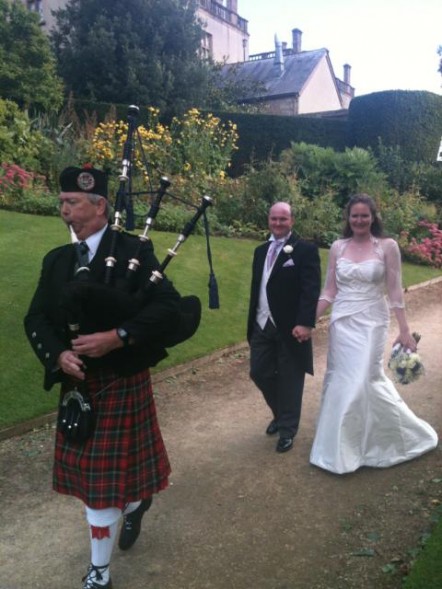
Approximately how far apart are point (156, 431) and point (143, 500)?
45 centimetres

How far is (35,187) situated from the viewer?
1259 centimetres

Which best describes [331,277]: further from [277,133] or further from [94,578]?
[277,133]

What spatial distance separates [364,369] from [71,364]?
2.44 meters

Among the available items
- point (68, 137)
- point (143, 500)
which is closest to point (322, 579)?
point (143, 500)

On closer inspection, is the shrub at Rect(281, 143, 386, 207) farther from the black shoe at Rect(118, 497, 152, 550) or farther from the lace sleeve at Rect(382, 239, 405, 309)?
the black shoe at Rect(118, 497, 152, 550)

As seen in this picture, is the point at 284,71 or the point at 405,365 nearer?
the point at 405,365

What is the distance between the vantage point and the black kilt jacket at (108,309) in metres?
2.77

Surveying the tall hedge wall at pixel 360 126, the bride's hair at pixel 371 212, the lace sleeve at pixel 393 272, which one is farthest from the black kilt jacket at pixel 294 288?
→ the tall hedge wall at pixel 360 126

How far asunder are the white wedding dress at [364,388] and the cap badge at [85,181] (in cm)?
241

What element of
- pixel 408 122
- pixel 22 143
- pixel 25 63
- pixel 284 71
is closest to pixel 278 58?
pixel 284 71

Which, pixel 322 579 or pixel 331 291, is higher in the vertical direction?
pixel 331 291

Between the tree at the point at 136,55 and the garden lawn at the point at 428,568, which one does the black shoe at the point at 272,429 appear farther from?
the tree at the point at 136,55

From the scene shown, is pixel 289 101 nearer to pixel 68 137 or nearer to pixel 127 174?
pixel 68 137

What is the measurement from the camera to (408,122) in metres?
20.6
